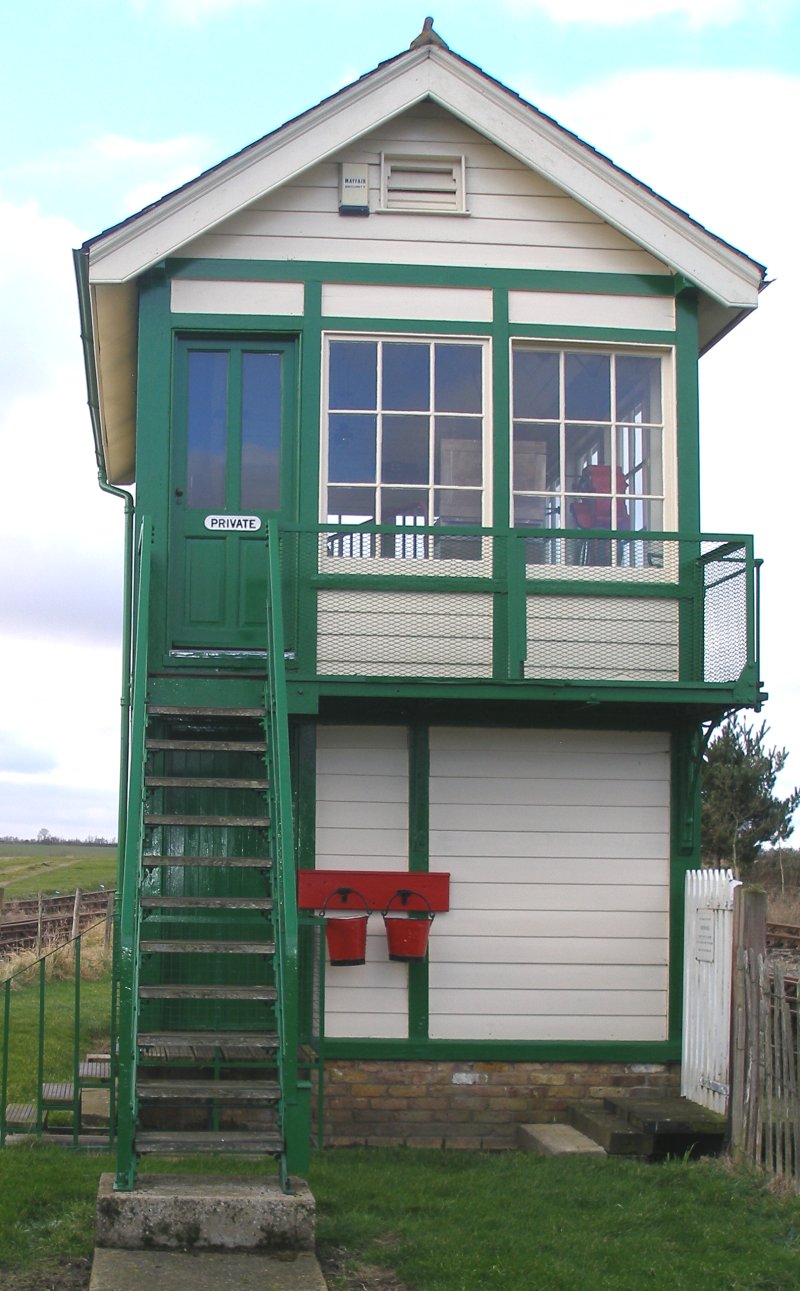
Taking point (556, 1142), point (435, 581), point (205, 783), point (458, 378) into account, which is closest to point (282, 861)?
point (205, 783)

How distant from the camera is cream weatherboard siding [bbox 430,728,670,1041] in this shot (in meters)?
11.0

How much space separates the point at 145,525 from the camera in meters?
10.6

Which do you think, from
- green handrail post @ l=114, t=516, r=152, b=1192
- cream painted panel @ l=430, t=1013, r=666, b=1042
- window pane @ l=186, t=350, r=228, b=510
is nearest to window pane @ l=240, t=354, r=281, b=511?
window pane @ l=186, t=350, r=228, b=510

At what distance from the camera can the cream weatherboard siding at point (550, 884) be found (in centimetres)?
1099

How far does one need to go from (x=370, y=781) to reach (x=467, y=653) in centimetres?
117

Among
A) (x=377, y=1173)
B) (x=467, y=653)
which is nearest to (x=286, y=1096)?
(x=377, y=1173)

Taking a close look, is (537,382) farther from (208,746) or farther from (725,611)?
(208,746)

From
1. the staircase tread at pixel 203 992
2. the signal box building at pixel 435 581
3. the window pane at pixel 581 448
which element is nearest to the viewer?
the staircase tread at pixel 203 992

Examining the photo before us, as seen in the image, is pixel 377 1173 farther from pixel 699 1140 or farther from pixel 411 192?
pixel 411 192

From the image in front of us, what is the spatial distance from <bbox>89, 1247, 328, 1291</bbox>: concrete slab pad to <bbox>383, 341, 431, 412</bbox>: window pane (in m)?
6.46

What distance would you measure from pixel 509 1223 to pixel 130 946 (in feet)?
8.04

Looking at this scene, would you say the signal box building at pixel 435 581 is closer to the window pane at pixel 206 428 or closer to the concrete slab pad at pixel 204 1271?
the window pane at pixel 206 428

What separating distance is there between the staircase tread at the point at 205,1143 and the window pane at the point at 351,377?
577 cm

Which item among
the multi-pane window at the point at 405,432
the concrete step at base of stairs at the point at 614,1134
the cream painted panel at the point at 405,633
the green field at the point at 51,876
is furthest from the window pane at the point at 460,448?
the green field at the point at 51,876
